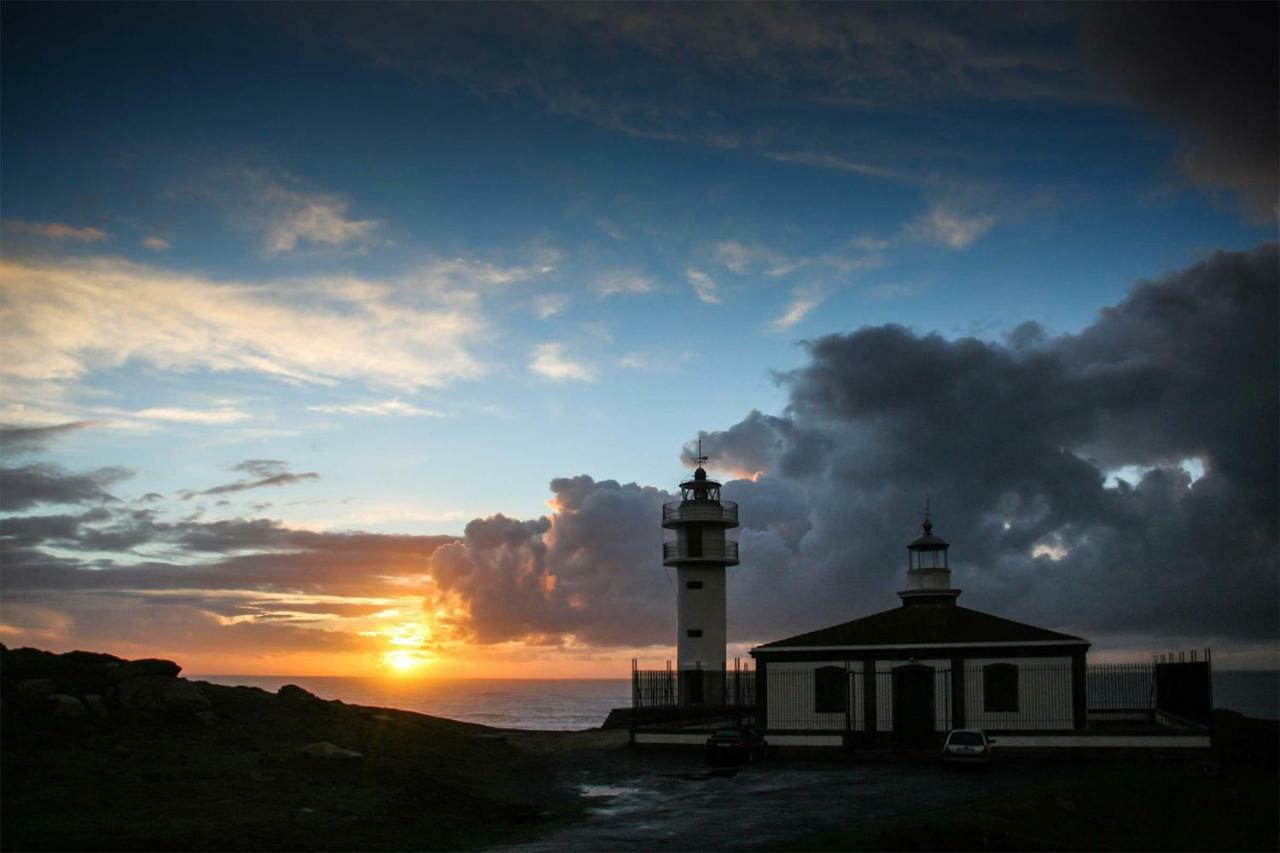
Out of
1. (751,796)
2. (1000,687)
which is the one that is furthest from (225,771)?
(1000,687)

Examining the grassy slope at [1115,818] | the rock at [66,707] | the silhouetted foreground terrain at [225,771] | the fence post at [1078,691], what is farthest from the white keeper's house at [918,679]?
the rock at [66,707]

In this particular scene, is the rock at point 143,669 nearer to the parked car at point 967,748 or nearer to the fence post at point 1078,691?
the parked car at point 967,748

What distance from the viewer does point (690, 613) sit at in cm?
5331

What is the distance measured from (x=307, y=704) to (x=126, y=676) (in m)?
5.78

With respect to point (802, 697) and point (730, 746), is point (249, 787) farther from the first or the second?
point (802, 697)

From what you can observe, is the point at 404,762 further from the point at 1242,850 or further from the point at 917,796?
the point at 1242,850

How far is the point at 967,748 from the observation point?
32.7m

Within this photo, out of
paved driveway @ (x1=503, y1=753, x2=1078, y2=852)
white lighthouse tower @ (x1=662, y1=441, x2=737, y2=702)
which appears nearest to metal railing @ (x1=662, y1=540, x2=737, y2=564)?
white lighthouse tower @ (x1=662, y1=441, x2=737, y2=702)

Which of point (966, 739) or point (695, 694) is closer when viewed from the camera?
point (966, 739)

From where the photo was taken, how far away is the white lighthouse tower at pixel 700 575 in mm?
52906

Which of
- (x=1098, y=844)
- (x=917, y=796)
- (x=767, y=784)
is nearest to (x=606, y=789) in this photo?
(x=767, y=784)

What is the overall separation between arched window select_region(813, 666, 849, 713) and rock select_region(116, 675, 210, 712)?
72.2 ft

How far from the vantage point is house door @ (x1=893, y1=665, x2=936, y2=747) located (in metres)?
39.9

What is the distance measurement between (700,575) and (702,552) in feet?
3.92
